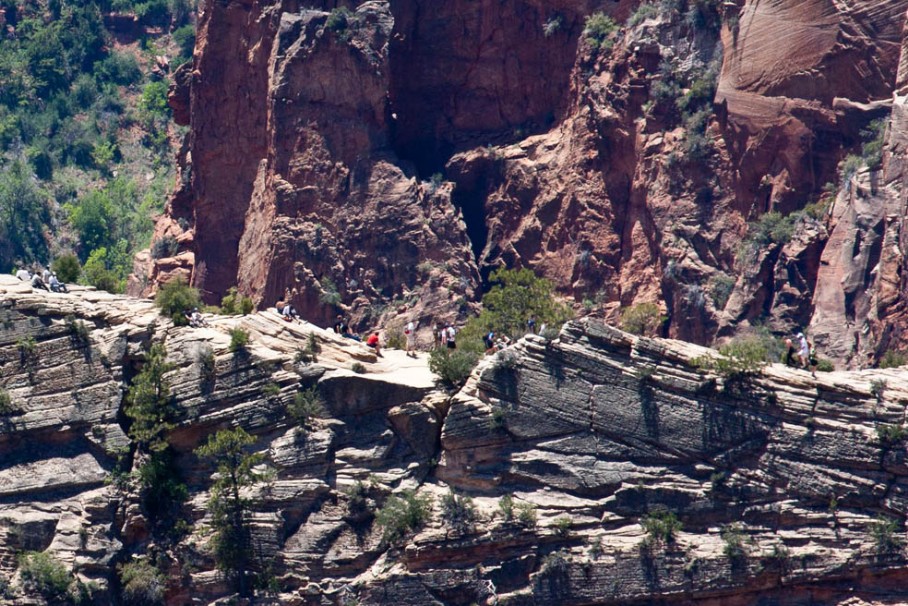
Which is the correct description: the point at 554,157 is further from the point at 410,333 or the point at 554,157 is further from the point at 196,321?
the point at 196,321

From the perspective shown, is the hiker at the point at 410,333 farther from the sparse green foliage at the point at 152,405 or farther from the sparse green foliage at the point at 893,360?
the sparse green foliage at the point at 893,360

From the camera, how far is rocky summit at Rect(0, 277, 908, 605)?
6606 cm

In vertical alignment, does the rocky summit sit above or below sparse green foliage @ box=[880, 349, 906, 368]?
below

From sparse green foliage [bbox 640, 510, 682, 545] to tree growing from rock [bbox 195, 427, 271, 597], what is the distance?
11.6 metres

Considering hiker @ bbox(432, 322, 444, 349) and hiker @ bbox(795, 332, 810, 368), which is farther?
hiker @ bbox(432, 322, 444, 349)

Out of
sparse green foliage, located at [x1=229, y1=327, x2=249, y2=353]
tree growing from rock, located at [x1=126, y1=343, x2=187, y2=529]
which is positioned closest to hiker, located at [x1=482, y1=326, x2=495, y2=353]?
sparse green foliage, located at [x1=229, y1=327, x2=249, y2=353]

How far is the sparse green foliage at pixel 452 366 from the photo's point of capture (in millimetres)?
68812

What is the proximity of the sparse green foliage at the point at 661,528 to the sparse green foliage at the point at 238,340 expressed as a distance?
1352 centimetres

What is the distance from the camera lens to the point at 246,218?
86938 millimetres

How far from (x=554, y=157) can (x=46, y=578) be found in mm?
26066

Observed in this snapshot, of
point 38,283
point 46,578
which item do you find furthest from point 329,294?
point 46,578

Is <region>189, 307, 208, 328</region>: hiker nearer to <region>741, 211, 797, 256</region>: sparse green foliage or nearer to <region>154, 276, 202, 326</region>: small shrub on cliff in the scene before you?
<region>154, 276, 202, 326</region>: small shrub on cliff

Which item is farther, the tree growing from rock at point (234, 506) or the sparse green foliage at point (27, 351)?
the sparse green foliage at point (27, 351)

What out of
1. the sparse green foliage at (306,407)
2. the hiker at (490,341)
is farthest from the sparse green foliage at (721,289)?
the sparse green foliage at (306,407)
